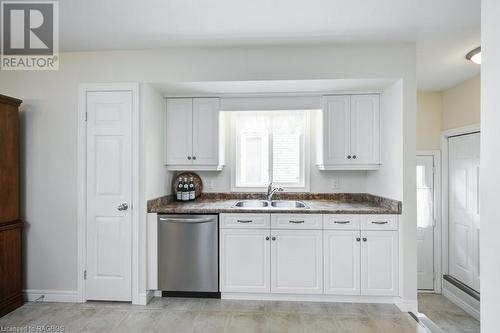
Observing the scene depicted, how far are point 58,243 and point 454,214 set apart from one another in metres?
4.85

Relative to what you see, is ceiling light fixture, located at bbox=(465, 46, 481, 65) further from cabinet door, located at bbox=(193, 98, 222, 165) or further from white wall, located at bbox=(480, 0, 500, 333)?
cabinet door, located at bbox=(193, 98, 222, 165)

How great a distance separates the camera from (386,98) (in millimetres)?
3100

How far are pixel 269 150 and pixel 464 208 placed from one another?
8.80ft

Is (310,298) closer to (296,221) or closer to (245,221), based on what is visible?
(296,221)

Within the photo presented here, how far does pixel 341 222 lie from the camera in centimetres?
288

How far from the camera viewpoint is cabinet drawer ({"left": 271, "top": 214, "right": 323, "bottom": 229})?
9.48 feet

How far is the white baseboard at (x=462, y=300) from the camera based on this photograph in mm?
3596

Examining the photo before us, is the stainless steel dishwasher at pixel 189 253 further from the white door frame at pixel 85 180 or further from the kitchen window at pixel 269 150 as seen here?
the kitchen window at pixel 269 150

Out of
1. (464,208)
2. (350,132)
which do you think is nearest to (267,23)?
(350,132)

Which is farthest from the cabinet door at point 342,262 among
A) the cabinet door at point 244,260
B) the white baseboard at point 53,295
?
the white baseboard at point 53,295

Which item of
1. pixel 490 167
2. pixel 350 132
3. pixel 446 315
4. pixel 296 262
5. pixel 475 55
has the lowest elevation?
pixel 446 315

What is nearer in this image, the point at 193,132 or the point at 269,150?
the point at 193,132

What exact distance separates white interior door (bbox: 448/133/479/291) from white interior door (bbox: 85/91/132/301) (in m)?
4.06

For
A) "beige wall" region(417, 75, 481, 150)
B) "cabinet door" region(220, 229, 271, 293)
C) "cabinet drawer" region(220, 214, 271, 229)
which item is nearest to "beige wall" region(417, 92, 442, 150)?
"beige wall" region(417, 75, 481, 150)
